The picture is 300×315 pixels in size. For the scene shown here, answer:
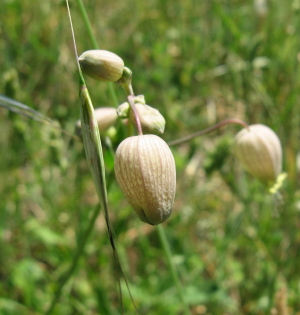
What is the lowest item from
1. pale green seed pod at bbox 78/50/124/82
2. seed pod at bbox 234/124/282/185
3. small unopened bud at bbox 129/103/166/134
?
seed pod at bbox 234/124/282/185

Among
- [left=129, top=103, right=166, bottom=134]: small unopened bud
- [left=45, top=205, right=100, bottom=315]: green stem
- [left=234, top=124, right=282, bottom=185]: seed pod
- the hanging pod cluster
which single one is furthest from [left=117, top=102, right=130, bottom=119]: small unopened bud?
[left=234, top=124, right=282, bottom=185]: seed pod

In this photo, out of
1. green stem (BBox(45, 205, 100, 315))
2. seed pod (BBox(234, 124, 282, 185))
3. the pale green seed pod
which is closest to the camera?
the pale green seed pod

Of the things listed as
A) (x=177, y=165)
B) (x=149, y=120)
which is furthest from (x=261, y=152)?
(x=177, y=165)

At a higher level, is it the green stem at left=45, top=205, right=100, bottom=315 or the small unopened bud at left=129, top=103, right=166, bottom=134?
the small unopened bud at left=129, top=103, right=166, bottom=134

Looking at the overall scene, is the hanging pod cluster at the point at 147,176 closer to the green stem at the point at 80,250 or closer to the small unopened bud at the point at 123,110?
the small unopened bud at the point at 123,110

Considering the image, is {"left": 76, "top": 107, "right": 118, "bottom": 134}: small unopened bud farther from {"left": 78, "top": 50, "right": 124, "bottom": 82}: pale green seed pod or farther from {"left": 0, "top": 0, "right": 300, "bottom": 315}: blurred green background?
{"left": 78, "top": 50, "right": 124, "bottom": 82}: pale green seed pod

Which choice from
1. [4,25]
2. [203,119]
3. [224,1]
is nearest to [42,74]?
[4,25]

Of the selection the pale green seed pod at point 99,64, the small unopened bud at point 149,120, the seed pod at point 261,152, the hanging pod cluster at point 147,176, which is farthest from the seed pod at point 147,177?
the seed pod at point 261,152

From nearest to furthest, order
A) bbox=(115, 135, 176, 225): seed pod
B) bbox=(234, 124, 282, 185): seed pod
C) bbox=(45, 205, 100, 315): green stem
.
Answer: bbox=(115, 135, 176, 225): seed pod
bbox=(45, 205, 100, 315): green stem
bbox=(234, 124, 282, 185): seed pod
